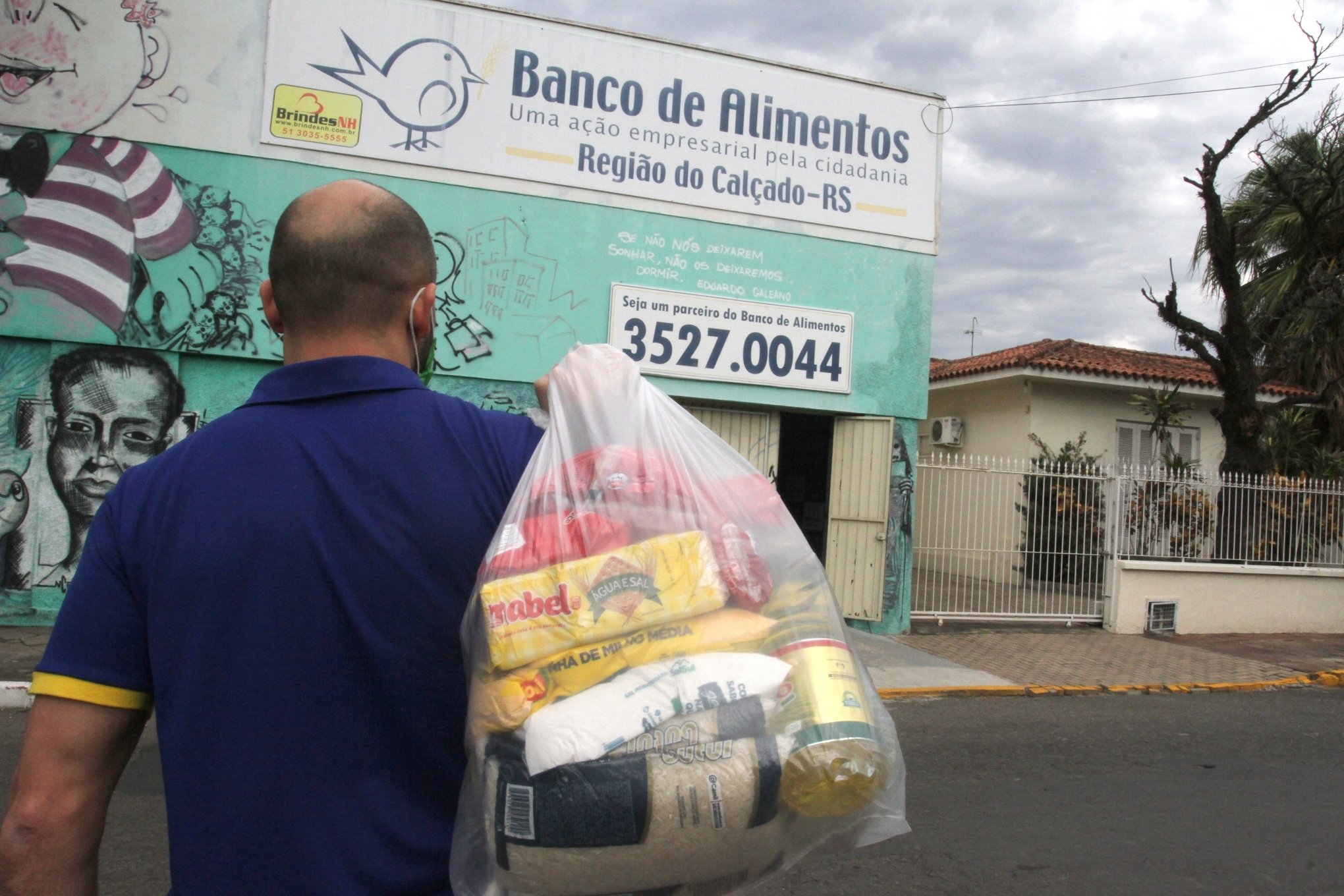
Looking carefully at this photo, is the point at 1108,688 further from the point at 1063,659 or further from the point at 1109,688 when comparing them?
the point at 1063,659

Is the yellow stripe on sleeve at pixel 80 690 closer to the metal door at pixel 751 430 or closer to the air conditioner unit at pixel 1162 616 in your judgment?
the metal door at pixel 751 430

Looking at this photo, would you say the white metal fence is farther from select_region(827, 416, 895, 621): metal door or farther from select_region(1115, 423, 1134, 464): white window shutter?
select_region(1115, 423, 1134, 464): white window shutter

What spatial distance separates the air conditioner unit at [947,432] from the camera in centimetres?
1652

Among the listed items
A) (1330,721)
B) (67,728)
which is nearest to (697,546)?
(67,728)

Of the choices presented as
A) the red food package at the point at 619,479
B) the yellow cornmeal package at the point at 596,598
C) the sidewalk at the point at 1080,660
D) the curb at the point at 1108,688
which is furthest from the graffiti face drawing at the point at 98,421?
the yellow cornmeal package at the point at 596,598

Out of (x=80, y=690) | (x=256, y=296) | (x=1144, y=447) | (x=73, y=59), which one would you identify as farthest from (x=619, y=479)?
A: (x=1144, y=447)

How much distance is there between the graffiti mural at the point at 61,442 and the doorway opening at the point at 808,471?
7273mm

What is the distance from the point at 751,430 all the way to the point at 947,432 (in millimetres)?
7120

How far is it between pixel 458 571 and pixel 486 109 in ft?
29.6

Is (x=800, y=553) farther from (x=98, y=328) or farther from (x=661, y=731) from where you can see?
(x=98, y=328)

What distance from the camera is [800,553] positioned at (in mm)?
1516

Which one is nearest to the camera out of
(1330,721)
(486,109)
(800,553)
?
(800,553)

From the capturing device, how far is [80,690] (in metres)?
1.24

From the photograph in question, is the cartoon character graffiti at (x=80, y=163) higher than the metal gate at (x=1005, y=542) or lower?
higher
